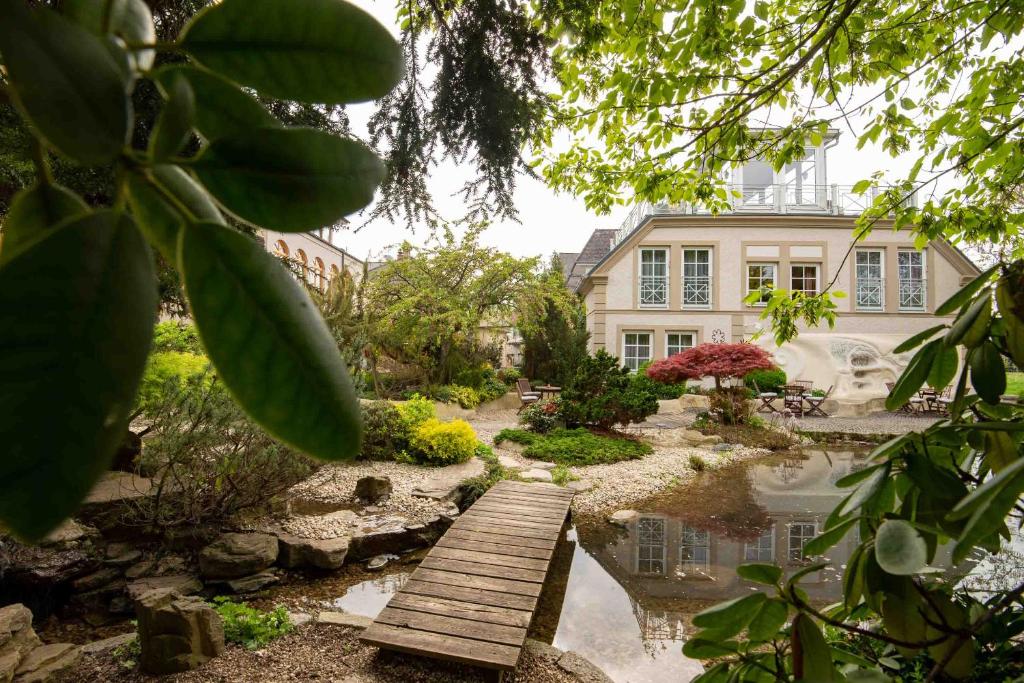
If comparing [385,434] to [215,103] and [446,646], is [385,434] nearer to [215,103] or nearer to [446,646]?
[446,646]

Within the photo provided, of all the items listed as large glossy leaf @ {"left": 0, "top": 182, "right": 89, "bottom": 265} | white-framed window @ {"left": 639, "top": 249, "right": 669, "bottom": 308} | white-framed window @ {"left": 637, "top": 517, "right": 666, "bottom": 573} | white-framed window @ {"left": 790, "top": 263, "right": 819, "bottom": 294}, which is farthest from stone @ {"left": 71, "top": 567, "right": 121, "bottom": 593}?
white-framed window @ {"left": 790, "top": 263, "right": 819, "bottom": 294}

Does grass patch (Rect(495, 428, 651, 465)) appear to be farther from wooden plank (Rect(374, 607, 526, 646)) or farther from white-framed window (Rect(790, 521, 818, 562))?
wooden plank (Rect(374, 607, 526, 646))

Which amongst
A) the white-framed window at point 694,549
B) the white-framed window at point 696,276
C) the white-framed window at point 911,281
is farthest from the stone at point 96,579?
the white-framed window at point 911,281

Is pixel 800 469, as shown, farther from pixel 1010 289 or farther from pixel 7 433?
pixel 7 433

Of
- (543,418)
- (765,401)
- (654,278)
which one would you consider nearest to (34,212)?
(543,418)

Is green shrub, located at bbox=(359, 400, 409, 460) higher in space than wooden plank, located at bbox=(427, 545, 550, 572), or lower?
higher

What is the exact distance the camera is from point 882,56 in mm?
2701

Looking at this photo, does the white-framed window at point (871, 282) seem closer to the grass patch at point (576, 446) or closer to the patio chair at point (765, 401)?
the patio chair at point (765, 401)

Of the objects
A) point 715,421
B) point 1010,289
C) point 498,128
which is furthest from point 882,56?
point 715,421

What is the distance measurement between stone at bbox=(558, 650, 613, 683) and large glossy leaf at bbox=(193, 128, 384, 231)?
131 inches

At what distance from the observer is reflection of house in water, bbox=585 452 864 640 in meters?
4.10

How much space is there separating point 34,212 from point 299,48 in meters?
0.13

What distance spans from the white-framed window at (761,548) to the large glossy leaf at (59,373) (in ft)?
18.0

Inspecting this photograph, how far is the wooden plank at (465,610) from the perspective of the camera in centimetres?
298
